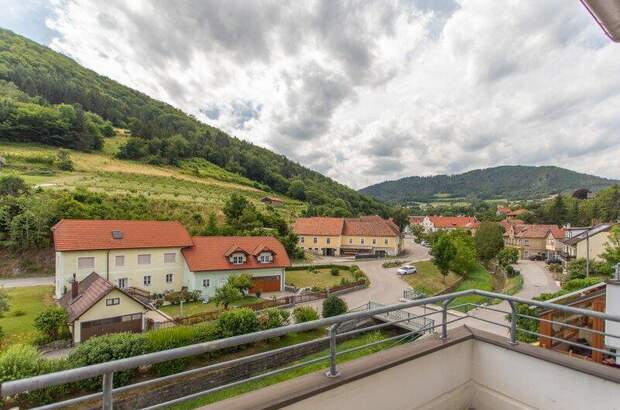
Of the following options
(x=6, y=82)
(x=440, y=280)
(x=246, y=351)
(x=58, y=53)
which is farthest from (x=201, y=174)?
(x=58, y=53)

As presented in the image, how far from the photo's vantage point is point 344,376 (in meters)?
2.59

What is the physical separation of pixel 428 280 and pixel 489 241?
17519mm

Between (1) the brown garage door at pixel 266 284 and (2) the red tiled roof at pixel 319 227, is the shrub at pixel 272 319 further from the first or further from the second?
(2) the red tiled roof at pixel 319 227

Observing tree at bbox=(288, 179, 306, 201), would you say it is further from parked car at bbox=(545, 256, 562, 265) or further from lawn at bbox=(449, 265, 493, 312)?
parked car at bbox=(545, 256, 562, 265)

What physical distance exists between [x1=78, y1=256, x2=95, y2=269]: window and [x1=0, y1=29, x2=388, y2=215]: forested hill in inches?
1931

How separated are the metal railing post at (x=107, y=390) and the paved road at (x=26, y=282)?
30.0 meters

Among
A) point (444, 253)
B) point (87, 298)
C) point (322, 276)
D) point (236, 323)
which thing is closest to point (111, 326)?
point (87, 298)

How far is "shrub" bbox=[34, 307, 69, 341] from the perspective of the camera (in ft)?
45.4

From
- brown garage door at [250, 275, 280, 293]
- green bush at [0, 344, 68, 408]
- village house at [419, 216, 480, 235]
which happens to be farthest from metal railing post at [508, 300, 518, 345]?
village house at [419, 216, 480, 235]

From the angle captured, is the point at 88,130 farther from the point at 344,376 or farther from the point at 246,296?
the point at 344,376

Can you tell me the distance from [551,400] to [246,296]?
2324 cm

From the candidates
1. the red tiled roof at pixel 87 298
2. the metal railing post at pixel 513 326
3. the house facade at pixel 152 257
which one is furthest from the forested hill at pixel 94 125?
the metal railing post at pixel 513 326

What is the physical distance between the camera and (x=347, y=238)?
49719 millimetres

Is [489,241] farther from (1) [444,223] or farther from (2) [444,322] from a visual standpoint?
(1) [444,223]
